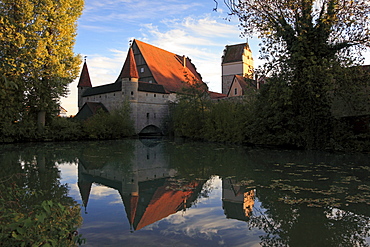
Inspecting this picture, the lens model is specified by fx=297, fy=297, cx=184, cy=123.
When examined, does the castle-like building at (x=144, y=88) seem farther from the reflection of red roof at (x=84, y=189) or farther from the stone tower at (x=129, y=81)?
the reflection of red roof at (x=84, y=189)

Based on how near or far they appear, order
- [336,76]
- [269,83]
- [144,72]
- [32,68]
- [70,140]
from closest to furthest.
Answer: [336,76] → [269,83] → [32,68] → [70,140] → [144,72]

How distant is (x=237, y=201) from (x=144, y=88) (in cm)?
2723

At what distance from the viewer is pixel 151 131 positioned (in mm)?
32875

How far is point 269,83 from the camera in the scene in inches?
562

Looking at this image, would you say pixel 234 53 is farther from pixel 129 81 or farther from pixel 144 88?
pixel 129 81

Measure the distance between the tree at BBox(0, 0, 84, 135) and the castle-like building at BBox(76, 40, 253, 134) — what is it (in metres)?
8.78

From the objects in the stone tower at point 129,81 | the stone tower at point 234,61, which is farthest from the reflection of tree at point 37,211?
the stone tower at point 234,61

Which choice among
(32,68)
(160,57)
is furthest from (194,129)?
(160,57)

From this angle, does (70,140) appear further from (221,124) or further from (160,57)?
(160,57)

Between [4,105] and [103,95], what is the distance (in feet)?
43.7

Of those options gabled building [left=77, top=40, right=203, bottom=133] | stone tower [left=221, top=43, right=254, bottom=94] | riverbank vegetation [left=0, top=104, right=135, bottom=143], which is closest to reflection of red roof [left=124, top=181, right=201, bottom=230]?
riverbank vegetation [left=0, top=104, right=135, bottom=143]

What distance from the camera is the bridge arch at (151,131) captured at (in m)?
32.0

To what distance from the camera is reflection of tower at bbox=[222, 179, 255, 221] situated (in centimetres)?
429

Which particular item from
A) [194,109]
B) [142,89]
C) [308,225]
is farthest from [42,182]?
[142,89]
